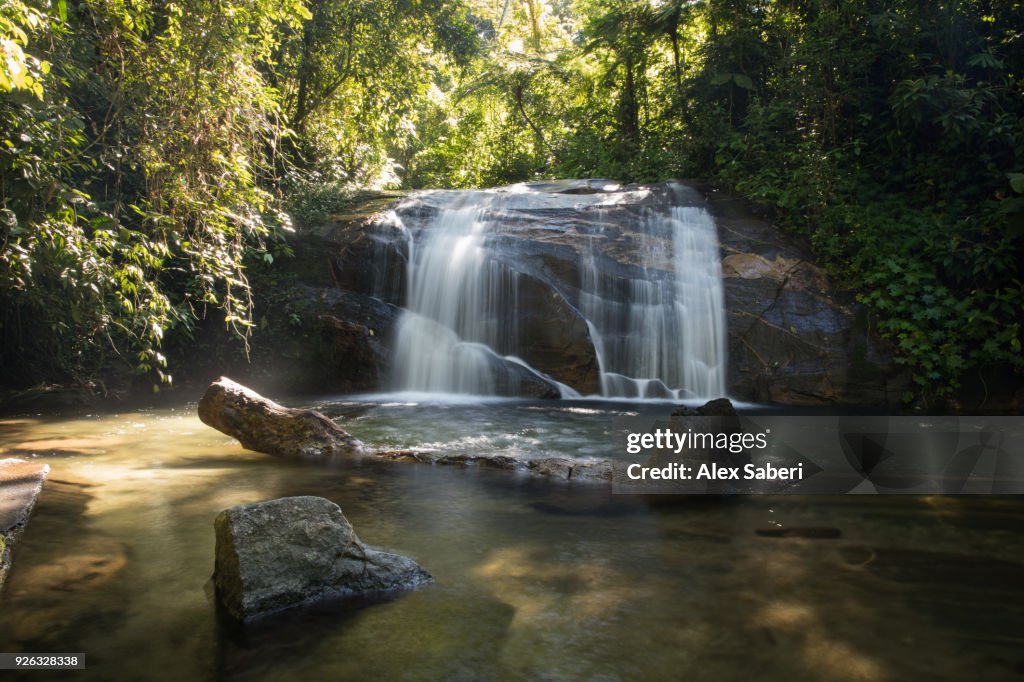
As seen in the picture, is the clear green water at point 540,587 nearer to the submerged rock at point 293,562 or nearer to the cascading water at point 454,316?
the submerged rock at point 293,562

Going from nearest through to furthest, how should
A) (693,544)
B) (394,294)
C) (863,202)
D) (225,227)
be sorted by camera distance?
(693,544) → (225,227) → (863,202) → (394,294)

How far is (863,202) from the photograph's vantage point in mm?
11219

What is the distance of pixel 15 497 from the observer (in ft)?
15.5

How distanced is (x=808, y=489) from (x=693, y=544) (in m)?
1.88

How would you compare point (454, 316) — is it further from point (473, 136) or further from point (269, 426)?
point (473, 136)

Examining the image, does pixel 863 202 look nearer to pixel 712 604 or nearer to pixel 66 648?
pixel 712 604

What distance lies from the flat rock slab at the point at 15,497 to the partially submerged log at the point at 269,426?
1.57m

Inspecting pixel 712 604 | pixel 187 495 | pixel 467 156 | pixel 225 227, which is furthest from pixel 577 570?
pixel 467 156

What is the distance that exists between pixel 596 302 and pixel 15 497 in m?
8.23

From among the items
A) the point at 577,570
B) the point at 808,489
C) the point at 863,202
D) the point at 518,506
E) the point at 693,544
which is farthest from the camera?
the point at 863,202

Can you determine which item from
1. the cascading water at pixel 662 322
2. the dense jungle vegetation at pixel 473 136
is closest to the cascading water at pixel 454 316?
the cascading water at pixel 662 322

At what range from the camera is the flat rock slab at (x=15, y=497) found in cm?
387

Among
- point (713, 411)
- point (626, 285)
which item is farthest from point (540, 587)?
point (626, 285)

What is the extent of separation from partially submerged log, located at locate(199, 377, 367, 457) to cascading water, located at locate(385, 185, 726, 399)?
174 inches
